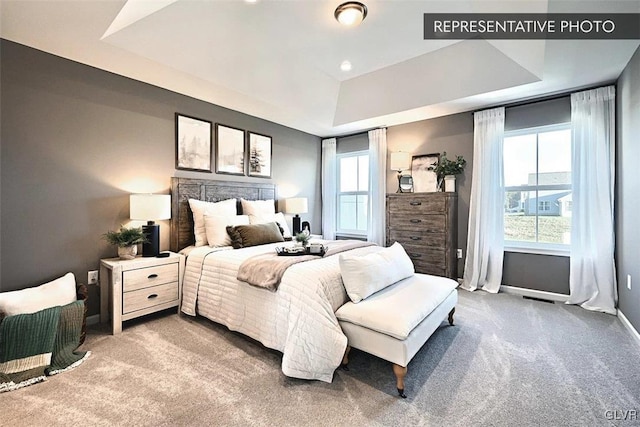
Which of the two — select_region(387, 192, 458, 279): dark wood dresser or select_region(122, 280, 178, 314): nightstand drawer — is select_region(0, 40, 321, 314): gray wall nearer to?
select_region(122, 280, 178, 314): nightstand drawer

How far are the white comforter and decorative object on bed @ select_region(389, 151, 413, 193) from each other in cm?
205

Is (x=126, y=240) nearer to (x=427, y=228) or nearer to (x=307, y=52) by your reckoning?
(x=307, y=52)

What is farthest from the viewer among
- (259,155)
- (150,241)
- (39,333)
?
(259,155)

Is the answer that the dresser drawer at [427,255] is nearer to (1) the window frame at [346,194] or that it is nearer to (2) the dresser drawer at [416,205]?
(2) the dresser drawer at [416,205]

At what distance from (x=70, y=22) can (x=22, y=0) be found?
264 mm

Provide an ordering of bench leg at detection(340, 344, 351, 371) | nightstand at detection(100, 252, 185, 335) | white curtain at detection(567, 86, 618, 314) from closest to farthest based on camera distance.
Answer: bench leg at detection(340, 344, 351, 371) → nightstand at detection(100, 252, 185, 335) → white curtain at detection(567, 86, 618, 314)

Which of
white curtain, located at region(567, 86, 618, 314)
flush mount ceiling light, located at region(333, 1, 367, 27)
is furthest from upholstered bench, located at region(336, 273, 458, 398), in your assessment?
flush mount ceiling light, located at region(333, 1, 367, 27)

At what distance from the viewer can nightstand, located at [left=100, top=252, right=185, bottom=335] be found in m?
2.57

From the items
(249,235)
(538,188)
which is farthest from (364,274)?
(538,188)

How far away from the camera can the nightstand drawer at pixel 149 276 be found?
8.63 feet

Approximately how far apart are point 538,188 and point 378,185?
224 cm

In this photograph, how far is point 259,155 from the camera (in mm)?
4484

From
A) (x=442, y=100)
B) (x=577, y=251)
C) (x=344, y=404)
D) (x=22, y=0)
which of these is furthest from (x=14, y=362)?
(x=577, y=251)

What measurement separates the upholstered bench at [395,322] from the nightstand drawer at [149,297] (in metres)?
1.94
